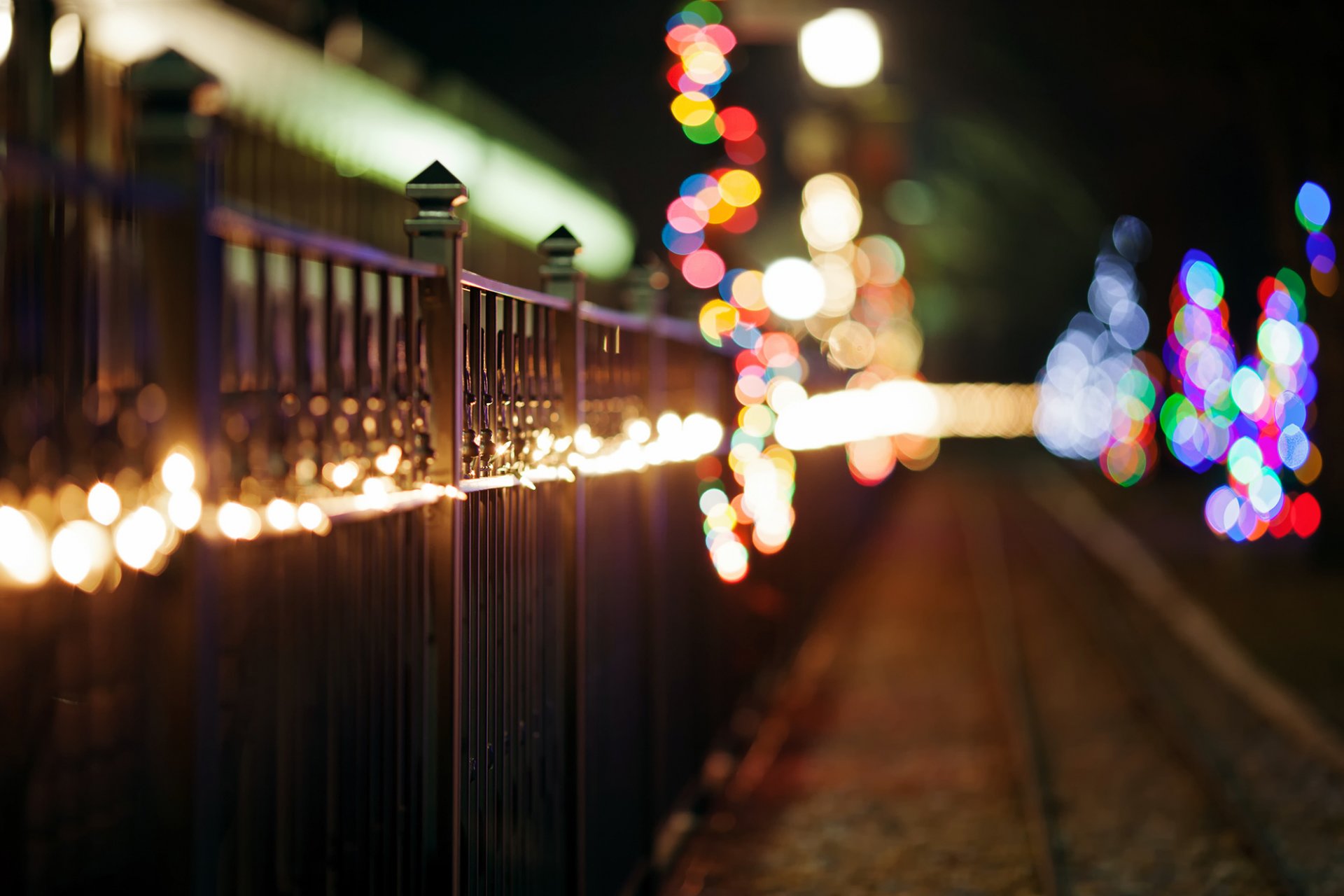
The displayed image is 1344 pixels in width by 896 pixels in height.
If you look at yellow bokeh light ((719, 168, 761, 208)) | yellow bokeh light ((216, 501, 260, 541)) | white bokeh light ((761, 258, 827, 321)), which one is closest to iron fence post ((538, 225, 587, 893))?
yellow bokeh light ((216, 501, 260, 541))

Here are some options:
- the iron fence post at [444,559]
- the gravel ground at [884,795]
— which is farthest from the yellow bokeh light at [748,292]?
the iron fence post at [444,559]

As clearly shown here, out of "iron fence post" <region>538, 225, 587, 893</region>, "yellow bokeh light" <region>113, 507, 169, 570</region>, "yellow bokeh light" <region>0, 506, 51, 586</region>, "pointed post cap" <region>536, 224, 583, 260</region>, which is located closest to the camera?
"yellow bokeh light" <region>0, 506, 51, 586</region>

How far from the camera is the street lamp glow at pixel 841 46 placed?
87.1 feet

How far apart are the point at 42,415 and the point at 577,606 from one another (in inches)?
121

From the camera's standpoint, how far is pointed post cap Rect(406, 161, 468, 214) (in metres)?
3.77

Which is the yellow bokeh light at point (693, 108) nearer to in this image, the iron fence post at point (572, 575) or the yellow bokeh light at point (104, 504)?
the iron fence post at point (572, 575)

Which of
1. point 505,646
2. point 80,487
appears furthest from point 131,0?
point 80,487

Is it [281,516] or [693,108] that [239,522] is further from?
[693,108]

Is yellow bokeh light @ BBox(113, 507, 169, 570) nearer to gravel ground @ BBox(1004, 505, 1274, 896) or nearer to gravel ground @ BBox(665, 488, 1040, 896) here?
gravel ground @ BBox(665, 488, 1040, 896)

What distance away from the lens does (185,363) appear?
237 cm

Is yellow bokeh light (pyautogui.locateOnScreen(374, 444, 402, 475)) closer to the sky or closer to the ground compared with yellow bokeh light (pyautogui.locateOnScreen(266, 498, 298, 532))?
closer to the sky

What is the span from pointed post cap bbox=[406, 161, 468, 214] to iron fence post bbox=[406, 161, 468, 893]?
12 mm

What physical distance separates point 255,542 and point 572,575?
8.46 ft

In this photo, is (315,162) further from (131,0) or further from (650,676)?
(650,676)
